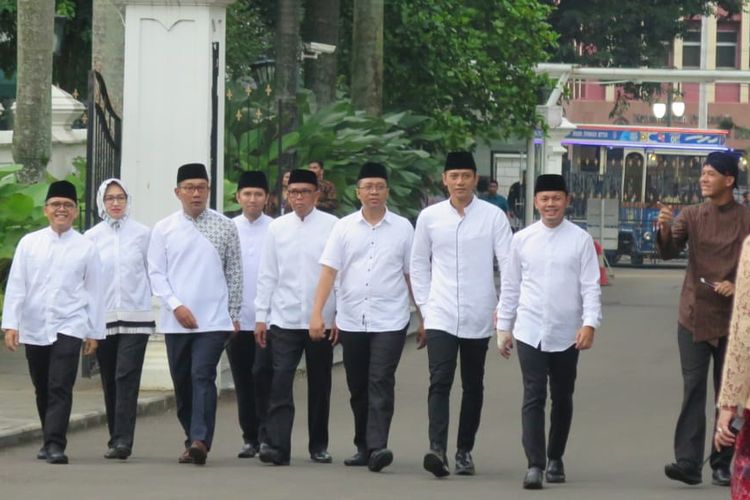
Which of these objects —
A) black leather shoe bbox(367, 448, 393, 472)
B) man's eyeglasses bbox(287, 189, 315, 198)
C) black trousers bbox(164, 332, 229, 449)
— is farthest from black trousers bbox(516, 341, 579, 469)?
black trousers bbox(164, 332, 229, 449)

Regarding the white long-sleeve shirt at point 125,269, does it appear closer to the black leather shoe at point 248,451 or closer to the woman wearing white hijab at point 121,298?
the woman wearing white hijab at point 121,298

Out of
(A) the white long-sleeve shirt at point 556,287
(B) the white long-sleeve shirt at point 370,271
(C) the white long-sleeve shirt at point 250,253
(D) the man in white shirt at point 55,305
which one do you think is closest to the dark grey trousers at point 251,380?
(C) the white long-sleeve shirt at point 250,253

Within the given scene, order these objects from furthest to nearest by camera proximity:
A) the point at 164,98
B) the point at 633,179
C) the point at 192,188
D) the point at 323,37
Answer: the point at 633,179, the point at 323,37, the point at 164,98, the point at 192,188

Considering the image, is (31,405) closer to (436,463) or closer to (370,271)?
(370,271)

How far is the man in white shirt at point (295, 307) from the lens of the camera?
12.3 meters

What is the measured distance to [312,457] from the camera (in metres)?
12.4

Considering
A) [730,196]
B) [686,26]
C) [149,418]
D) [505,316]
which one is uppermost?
[686,26]

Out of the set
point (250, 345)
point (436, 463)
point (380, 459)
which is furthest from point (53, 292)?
point (436, 463)

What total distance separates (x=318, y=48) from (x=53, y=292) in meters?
13.7

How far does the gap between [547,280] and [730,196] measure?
1.11 metres

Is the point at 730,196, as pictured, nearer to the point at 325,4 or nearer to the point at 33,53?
the point at 33,53

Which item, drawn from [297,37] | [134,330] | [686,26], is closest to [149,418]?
[134,330]

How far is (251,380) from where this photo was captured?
12.9 m

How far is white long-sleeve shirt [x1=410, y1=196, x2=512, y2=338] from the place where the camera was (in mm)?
11781
